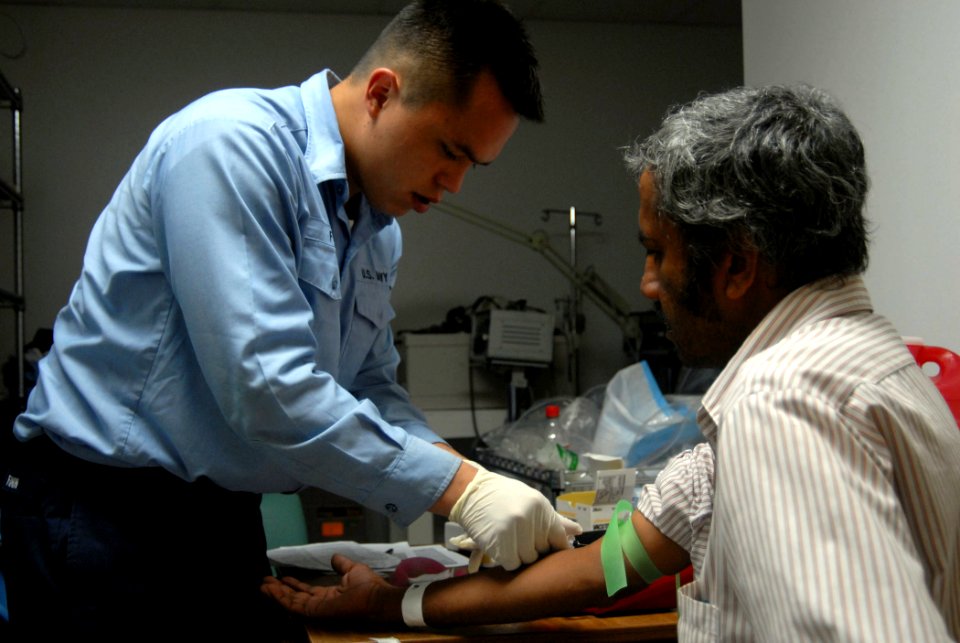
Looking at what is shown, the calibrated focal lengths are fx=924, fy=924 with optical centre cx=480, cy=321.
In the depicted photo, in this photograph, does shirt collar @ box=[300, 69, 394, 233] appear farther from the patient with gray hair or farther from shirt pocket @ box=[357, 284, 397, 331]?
the patient with gray hair

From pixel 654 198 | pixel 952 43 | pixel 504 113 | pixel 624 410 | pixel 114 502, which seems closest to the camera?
pixel 654 198

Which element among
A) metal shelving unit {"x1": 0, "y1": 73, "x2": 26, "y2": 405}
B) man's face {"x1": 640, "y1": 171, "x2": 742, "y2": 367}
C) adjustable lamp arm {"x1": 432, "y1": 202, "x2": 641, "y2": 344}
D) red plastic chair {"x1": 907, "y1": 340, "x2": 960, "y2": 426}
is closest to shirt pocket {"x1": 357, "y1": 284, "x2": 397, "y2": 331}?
man's face {"x1": 640, "y1": 171, "x2": 742, "y2": 367}

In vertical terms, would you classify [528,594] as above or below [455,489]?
below

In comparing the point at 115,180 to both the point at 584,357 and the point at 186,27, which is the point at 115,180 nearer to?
the point at 186,27

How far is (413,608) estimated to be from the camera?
1314 mm

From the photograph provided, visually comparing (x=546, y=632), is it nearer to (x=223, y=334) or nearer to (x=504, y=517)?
(x=504, y=517)

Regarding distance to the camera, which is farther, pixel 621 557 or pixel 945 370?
pixel 945 370

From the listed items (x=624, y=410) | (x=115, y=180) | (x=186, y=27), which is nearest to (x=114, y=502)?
(x=624, y=410)

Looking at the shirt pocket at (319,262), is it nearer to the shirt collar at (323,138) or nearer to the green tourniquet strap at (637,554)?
the shirt collar at (323,138)

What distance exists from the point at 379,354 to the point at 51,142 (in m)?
3.29

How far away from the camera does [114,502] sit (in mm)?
1263

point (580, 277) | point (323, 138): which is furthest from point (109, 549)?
point (580, 277)

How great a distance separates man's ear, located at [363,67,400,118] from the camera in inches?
56.3

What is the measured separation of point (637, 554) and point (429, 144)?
2.26ft
